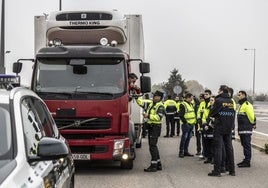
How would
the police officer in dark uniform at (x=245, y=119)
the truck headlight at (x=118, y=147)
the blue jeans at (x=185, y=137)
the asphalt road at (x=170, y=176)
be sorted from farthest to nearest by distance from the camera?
the blue jeans at (x=185, y=137), the police officer in dark uniform at (x=245, y=119), the truck headlight at (x=118, y=147), the asphalt road at (x=170, y=176)

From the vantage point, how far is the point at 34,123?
4.88 m

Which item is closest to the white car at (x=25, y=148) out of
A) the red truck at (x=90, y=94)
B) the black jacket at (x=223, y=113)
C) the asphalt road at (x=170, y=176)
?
the asphalt road at (x=170, y=176)

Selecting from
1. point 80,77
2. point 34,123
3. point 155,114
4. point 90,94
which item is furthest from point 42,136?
point 155,114

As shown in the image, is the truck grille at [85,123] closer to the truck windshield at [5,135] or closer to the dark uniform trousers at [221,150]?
the dark uniform trousers at [221,150]

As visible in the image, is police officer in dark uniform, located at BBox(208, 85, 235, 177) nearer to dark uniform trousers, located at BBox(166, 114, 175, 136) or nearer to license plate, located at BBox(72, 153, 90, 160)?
license plate, located at BBox(72, 153, 90, 160)

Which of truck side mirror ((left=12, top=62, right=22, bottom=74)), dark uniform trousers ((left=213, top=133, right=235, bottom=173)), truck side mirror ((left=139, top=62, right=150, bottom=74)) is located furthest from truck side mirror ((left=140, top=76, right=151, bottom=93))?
truck side mirror ((left=12, top=62, right=22, bottom=74))

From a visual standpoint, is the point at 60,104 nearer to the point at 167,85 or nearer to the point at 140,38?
the point at 140,38

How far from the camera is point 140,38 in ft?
43.2

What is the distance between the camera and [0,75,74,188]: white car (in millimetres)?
3719

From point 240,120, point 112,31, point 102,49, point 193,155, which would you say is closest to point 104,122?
point 102,49

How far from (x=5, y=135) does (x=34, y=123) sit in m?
0.67

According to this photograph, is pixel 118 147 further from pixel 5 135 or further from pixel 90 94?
pixel 5 135

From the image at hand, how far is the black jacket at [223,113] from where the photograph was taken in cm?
1101

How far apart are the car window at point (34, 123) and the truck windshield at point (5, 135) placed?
14 cm
